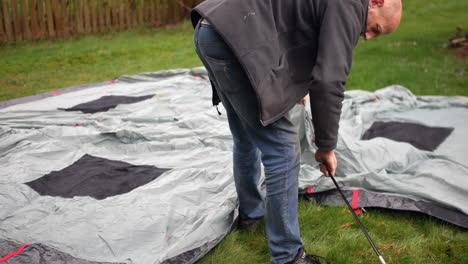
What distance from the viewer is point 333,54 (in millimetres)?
1566

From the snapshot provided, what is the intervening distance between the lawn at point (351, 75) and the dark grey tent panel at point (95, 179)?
0.77 metres

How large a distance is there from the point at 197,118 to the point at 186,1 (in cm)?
662

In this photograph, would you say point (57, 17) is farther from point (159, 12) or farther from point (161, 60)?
point (161, 60)

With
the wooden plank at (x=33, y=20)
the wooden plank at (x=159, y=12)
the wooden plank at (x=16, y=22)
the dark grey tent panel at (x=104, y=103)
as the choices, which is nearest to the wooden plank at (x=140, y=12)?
the wooden plank at (x=159, y=12)

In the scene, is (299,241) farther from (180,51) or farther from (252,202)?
(180,51)

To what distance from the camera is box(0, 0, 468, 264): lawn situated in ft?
7.34

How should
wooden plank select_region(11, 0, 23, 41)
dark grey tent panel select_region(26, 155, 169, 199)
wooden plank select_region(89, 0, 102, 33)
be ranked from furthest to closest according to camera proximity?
wooden plank select_region(89, 0, 102, 33)
wooden plank select_region(11, 0, 23, 41)
dark grey tent panel select_region(26, 155, 169, 199)

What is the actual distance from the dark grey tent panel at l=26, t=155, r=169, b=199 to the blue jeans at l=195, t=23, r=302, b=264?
0.98 metres

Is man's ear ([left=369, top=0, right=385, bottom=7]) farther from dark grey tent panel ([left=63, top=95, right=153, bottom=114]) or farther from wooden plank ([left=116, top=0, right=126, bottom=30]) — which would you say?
wooden plank ([left=116, top=0, right=126, bottom=30])

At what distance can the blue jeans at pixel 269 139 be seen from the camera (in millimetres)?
1730

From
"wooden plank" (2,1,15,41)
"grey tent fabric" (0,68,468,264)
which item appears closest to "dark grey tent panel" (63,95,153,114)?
"grey tent fabric" (0,68,468,264)

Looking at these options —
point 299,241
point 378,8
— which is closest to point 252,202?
point 299,241

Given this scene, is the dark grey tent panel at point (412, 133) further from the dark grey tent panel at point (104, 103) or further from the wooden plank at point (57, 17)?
the wooden plank at point (57, 17)

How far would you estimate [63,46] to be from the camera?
7.21 m
